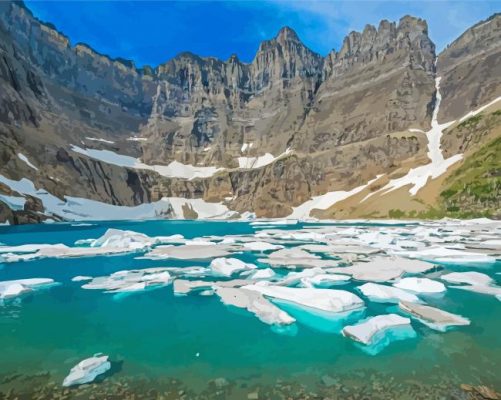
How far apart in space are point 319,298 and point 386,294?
478 cm

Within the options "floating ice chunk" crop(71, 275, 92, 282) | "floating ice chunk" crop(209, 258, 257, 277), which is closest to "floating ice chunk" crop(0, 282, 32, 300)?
"floating ice chunk" crop(71, 275, 92, 282)

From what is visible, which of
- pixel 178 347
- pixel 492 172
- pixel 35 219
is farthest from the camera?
pixel 35 219

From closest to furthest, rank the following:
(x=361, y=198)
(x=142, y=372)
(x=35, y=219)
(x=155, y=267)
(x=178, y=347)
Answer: (x=142, y=372)
(x=178, y=347)
(x=155, y=267)
(x=35, y=219)
(x=361, y=198)

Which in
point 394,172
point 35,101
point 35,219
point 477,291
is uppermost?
point 35,101

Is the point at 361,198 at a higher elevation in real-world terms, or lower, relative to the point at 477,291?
higher

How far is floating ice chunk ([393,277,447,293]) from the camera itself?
2230 centimetres

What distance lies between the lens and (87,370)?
37.2 feet

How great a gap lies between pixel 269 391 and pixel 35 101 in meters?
221

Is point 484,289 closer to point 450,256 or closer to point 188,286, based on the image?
point 450,256

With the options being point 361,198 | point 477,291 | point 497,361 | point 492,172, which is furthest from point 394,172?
point 497,361

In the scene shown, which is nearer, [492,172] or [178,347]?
[178,347]

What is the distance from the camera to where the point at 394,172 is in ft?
485

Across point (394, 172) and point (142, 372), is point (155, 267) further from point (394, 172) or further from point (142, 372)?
point (394, 172)

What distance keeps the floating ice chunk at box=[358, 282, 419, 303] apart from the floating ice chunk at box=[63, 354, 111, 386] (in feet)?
49.1
